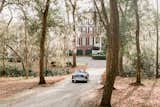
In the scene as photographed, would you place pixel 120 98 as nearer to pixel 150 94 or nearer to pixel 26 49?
pixel 150 94

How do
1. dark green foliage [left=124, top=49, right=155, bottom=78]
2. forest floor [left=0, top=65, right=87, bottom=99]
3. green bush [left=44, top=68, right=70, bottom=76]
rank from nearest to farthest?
forest floor [left=0, top=65, right=87, bottom=99]
dark green foliage [left=124, top=49, right=155, bottom=78]
green bush [left=44, top=68, right=70, bottom=76]

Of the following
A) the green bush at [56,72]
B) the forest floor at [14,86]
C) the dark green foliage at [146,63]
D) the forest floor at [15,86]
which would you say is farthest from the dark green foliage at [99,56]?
the forest floor at [14,86]

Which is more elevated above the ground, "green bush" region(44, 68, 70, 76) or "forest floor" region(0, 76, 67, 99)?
"forest floor" region(0, 76, 67, 99)

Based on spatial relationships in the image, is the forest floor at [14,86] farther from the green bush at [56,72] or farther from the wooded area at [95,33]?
the green bush at [56,72]

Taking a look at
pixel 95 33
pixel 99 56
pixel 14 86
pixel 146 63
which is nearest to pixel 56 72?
pixel 95 33

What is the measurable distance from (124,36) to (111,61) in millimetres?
22607

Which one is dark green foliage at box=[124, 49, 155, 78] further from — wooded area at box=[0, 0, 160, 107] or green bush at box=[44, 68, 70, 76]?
green bush at box=[44, 68, 70, 76]

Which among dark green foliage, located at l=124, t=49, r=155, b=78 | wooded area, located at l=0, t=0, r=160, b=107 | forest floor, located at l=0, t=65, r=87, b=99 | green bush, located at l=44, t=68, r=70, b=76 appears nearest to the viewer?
forest floor, located at l=0, t=65, r=87, b=99

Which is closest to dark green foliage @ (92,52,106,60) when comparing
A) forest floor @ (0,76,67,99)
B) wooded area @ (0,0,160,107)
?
wooded area @ (0,0,160,107)

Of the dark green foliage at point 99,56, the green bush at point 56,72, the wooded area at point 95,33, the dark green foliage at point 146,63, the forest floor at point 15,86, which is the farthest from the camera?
the dark green foliage at point 99,56

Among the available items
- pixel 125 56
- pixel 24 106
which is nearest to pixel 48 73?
pixel 125 56

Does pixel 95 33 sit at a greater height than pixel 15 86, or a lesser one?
greater

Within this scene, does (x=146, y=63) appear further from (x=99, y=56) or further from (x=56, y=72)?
(x=99, y=56)

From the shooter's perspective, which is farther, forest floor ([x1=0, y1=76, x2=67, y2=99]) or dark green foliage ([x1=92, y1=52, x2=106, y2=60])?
dark green foliage ([x1=92, y1=52, x2=106, y2=60])
